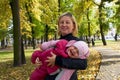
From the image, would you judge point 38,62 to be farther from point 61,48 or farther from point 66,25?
point 66,25

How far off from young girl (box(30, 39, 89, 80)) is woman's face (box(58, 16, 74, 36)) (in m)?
0.18

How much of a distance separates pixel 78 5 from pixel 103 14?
29791 millimetres

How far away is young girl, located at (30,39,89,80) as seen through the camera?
13.0 ft

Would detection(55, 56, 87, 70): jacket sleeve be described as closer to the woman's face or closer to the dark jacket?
the dark jacket

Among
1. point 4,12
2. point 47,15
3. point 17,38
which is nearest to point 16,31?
point 17,38

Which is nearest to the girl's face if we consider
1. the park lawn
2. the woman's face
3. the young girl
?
the young girl

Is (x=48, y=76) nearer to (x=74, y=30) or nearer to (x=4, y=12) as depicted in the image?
(x=74, y=30)

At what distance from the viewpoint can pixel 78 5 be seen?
33.1 m

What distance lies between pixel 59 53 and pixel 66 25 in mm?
421

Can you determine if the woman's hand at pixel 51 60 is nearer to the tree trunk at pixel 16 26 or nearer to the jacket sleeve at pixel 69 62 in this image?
the jacket sleeve at pixel 69 62

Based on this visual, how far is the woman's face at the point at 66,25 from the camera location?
13.8 ft

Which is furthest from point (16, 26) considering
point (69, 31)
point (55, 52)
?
point (55, 52)

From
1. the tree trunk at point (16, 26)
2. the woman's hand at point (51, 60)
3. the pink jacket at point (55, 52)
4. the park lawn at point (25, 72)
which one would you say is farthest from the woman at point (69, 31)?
the tree trunk at point (16, 26)

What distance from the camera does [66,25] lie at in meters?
4.20
